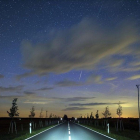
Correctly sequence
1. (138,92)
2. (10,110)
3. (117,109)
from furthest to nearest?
(117,109) < (10,110) < (138,92)

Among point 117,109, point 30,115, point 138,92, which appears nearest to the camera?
point 138,92

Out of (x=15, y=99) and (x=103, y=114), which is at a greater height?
(x=15, y=99)

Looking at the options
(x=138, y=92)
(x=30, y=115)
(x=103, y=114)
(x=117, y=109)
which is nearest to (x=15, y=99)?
(x=138, y=92)

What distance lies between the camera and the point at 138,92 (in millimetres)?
29250

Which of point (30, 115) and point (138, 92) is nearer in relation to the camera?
point (138, 92)

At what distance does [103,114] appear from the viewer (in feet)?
234

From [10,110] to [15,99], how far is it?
2.03 m

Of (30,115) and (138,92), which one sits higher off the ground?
(138,92)

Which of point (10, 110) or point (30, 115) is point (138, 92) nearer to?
point (10, 110)

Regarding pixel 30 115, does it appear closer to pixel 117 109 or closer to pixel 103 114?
pixel 103 114

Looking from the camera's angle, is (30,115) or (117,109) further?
(30,115)

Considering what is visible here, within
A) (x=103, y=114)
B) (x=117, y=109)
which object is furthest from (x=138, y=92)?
(x=103, y=114)

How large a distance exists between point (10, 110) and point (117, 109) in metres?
26.8

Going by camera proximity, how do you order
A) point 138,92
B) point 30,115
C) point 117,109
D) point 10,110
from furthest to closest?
point 30,115
point 117,109
point 10,110
point 138,92
